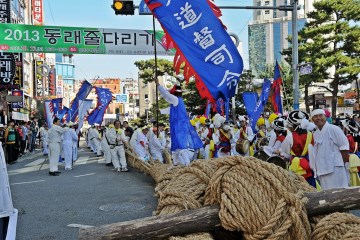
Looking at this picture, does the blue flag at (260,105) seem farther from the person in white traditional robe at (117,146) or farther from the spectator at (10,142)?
the spectator at (10,142)

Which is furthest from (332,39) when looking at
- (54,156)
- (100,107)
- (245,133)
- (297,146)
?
(297,146)

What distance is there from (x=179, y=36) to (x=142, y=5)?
249 inches

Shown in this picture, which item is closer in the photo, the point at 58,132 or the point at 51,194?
the point at 51,194

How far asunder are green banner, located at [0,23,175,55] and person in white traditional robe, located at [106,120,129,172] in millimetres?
3562

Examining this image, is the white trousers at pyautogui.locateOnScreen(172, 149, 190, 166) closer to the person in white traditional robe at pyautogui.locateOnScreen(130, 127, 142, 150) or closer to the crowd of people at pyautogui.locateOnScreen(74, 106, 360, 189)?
the crowd of people at pyautogui.locateOnScreen(74, 106, 360, 189)

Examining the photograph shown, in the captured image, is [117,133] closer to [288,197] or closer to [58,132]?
[58,132]

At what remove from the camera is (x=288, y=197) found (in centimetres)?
227

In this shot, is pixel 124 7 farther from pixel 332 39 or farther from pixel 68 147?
pixel 332 39

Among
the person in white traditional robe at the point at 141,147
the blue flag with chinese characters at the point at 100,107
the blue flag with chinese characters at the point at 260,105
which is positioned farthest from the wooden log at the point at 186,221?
the blue flag with chinese characters at the point at 100,107

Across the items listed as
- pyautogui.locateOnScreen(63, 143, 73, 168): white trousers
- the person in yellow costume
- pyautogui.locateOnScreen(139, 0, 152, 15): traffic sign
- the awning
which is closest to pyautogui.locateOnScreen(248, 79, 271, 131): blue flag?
pyautogui.locateOnScreen(139, 0, 152, 15): traffic sign

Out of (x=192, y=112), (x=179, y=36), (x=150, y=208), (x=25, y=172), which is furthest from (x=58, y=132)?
(x=192, y=112)

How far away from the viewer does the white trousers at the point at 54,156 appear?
12.8 metres

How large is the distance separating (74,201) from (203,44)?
4001mm

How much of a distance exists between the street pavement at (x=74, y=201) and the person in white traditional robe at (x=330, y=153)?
2.79m
